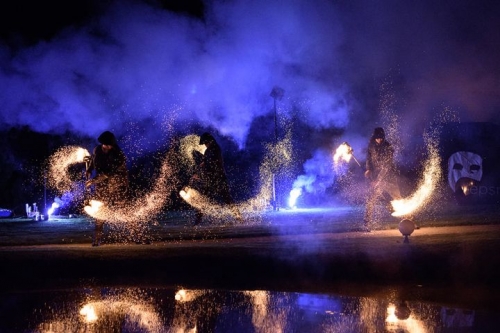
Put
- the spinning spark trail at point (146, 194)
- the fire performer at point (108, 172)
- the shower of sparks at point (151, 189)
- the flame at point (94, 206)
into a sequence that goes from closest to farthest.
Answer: the flame at point (94, 206) < the fire performer at point (108, 172) < the shower of sparks at point (151, 189) < the spinning spark trail at point (146, 194)

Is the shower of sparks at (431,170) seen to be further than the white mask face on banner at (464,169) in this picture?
Yes

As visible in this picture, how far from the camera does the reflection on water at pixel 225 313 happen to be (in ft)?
18.9

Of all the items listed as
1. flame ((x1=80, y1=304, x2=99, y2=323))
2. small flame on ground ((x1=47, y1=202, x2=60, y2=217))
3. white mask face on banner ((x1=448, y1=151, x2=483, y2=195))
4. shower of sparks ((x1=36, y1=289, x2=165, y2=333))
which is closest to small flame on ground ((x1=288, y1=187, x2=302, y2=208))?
white mask face on banner ((x1=448, y1=151, x2=483, y2=195))

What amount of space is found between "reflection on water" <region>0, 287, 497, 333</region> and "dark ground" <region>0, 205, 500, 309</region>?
1.65ft

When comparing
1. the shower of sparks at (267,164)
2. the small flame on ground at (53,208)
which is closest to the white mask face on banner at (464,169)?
the shower of sparks at (267,164)

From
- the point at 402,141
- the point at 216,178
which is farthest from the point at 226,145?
the point at 216,178

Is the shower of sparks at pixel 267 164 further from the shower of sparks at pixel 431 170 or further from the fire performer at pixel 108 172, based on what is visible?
the fire performer at pixel 108 172

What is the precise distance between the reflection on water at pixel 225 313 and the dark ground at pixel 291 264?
19.8 inches

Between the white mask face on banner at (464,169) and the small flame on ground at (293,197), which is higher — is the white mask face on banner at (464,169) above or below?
above

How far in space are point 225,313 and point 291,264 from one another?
104 inches

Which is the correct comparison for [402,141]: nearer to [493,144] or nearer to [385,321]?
[493,144]

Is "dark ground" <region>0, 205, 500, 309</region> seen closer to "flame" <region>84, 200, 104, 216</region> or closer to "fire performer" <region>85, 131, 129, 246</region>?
"flame" <region>84, 200, 104, 216</region>

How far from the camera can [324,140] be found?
26.3 meters

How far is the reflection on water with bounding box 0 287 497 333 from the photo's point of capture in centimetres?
575
